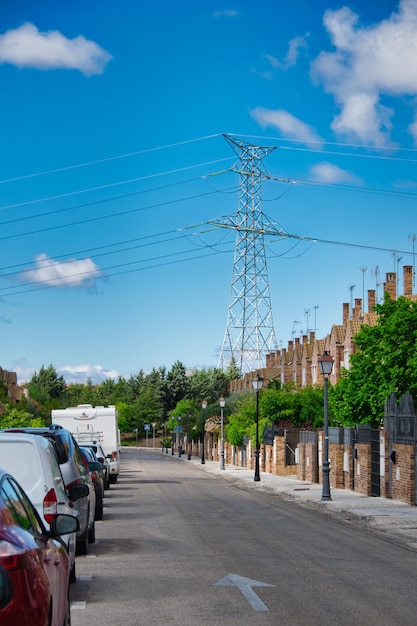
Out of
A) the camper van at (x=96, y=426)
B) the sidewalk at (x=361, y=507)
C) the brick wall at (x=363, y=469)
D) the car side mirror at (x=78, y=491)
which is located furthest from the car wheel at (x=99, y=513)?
the camper van at (x=96, y=426)

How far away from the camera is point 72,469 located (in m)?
13.9

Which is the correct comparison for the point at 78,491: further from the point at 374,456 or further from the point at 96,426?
the point at 96,426

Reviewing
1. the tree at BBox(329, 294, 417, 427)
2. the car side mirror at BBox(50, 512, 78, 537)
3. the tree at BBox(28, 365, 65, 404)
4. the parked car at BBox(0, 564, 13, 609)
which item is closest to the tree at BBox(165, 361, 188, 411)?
the tree at BBox(28, 365, 65, 404)

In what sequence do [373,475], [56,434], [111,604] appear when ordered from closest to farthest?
1. [111,604]
2. [56,434]
3. [373,475]

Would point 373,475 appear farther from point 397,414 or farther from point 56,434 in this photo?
point 56,434

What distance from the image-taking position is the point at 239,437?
66.2 m

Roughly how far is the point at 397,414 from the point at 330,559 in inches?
574

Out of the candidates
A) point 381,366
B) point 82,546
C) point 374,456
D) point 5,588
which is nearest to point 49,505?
point 82,546

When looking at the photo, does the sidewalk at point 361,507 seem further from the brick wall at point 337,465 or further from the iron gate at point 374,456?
the brick wall at point 337,465

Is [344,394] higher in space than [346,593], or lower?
higher

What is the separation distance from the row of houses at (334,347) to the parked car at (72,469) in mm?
42927

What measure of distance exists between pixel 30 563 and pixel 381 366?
3582cm

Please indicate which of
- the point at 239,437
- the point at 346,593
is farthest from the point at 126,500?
the point at 239,437

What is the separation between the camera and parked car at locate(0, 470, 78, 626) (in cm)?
457
